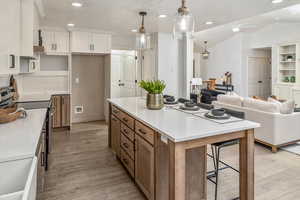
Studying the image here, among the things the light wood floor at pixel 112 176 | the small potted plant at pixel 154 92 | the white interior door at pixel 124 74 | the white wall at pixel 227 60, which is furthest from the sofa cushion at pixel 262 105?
the white wall at pixel 227 60

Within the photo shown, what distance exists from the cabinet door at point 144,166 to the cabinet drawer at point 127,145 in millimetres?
164

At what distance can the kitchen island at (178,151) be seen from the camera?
1.63 m

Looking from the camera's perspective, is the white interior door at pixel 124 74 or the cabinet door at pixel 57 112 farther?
the white interior door at pixel 124 74

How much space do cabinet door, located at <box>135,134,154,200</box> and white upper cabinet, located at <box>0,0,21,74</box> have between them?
1.38 metres

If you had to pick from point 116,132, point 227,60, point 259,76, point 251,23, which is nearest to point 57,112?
point 116,132

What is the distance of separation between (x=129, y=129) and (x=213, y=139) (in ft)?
3.63

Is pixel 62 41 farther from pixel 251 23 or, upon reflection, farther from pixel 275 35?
pixel 275 35

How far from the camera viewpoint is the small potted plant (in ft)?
8.54

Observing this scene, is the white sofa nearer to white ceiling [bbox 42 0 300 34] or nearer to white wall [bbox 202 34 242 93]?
white ceiling [bbox 42 0 300 34]

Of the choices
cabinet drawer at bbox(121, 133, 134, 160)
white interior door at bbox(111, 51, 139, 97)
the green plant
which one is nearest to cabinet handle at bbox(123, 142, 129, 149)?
cabinet drawer at bbox(121, 133, 134, 160)

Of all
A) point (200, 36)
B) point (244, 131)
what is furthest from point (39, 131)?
point (200, 36)

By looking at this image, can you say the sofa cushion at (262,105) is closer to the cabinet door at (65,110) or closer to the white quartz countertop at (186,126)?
the white quartz countertop at (186,126)

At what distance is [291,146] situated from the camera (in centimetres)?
382

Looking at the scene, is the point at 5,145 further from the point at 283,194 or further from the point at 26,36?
the point at 283,194
